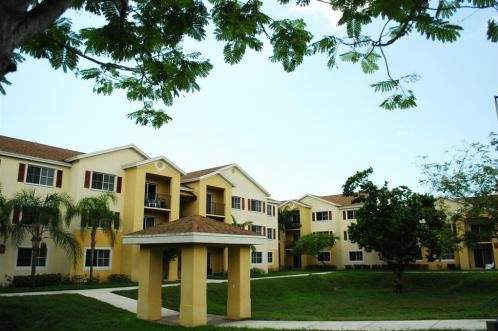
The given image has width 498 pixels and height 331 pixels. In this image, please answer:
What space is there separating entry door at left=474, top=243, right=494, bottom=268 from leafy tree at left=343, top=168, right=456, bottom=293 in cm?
1834

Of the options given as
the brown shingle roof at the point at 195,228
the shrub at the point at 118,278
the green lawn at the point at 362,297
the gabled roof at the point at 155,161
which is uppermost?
the gabled roof at the point at 155,161

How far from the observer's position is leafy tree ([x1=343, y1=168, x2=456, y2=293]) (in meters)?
31.5

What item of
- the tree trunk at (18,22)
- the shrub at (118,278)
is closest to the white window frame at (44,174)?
the shrub at (118,278)

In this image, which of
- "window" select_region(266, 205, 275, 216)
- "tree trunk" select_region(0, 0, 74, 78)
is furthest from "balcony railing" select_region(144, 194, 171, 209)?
Result: "tree trunk" select_region(0, 0, 74, 78)

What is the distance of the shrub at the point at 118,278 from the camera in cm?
3025

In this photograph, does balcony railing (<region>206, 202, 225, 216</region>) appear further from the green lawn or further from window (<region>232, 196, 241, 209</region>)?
the green lawn

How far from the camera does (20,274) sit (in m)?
26.8

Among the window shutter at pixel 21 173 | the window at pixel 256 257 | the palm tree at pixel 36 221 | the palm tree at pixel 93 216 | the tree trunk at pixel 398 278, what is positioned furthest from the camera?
the window at pixel 256 257

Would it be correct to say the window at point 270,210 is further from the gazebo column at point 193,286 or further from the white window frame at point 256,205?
the gazebo column at point 193,286

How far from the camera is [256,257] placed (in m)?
44.0

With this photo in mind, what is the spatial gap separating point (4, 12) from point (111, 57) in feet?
8.93

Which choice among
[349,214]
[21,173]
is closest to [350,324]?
[21,173]

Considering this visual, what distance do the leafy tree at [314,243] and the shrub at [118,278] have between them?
75.3ft

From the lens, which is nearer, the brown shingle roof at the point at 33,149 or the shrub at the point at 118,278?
the brown shingle roof at the point at 33,149
